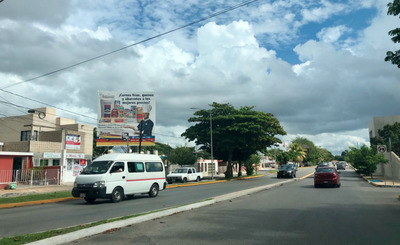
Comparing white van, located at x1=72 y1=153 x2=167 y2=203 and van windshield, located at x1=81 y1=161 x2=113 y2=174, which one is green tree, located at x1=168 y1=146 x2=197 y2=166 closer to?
white van, located at x1=72 y1=153 x2=167 y2=203

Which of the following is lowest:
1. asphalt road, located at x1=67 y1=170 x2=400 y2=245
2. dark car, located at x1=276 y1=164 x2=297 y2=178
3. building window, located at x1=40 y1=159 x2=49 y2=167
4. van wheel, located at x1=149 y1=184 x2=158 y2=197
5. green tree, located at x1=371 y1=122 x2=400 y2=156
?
asphalt road, located at x1=67 y1=170 x2=400 y2=245

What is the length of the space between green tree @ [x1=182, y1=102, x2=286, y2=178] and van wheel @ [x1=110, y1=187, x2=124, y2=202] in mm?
23798

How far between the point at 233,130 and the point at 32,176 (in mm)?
22298

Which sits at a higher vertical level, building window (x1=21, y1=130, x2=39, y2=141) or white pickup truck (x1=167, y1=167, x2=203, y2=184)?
building window (x1=21, y1=130, x2=39, y2=141)

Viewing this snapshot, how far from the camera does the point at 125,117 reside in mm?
33625

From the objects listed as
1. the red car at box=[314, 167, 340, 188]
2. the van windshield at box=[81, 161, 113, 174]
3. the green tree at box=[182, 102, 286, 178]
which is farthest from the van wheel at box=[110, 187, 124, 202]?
the green tree at box=[182, 102, 286, 178]

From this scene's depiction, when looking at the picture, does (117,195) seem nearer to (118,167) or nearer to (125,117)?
(118,167)

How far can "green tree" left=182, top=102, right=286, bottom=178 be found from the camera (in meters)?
39.5

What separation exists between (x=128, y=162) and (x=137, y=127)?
17179 millimetres

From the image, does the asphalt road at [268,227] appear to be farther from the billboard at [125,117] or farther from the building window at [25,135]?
the building window at [25,135]

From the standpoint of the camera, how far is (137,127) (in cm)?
3381

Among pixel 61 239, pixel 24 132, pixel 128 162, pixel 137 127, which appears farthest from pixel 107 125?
pixel 61 239

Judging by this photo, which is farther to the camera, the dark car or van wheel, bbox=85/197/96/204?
the dark car

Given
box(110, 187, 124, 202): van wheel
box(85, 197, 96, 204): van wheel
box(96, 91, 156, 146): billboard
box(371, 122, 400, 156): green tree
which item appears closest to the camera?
box(85, 197, 96, 204): van wheel
